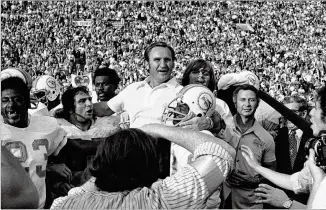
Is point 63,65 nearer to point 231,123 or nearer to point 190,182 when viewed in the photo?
point 231,123

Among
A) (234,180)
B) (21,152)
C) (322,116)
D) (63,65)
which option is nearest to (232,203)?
(234,180)

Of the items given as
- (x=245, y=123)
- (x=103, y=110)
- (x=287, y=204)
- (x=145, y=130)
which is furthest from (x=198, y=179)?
(x=103, y=110)

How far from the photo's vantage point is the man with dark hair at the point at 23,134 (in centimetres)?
311

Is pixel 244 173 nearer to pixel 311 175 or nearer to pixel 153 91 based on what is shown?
pixel 153 91

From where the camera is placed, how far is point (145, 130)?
202cm

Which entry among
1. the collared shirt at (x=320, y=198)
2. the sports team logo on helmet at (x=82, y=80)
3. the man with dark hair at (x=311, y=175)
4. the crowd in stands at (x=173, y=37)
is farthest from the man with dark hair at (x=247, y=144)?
the crowd in stands at (x=173, y=37)

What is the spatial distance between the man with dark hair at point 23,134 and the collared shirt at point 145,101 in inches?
29.6

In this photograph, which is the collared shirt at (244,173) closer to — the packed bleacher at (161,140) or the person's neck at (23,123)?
the packed bleacher at (161,140)

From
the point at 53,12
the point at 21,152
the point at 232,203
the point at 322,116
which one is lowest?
the point at 232,203

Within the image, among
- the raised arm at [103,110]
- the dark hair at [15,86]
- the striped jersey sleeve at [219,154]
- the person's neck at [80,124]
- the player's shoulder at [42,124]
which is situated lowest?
the person's neck at [80,124]

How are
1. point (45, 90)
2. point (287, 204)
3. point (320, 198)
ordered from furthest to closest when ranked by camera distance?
1. point (45, 90)
2. point (287, 204)
3. point (320, 198)

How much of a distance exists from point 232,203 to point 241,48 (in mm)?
23576

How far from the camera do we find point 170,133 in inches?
78.9

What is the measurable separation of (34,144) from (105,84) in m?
A: 1.92
